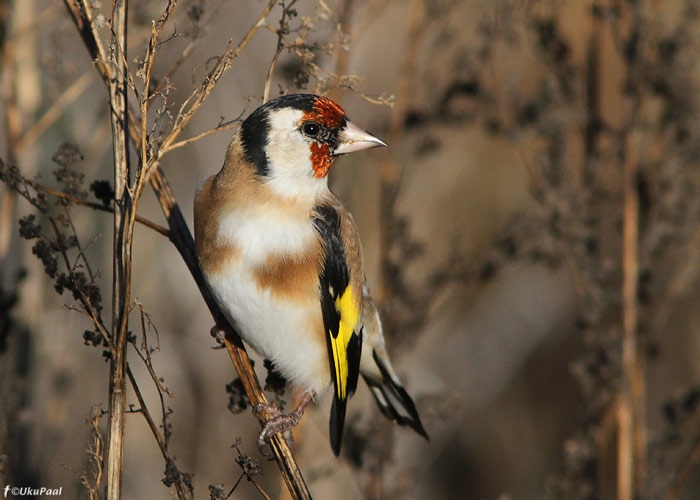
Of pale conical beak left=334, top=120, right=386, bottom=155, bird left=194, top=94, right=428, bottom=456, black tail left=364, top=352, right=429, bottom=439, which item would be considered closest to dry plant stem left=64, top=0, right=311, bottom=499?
bird left=194, top=94, right=428, bottom=456

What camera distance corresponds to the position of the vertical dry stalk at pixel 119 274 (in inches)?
78.3

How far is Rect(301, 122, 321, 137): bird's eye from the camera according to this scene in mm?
3016

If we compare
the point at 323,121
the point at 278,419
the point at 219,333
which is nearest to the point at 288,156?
the point at 323,121

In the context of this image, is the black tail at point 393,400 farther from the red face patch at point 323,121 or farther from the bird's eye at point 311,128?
the bird's eye at point 311,128

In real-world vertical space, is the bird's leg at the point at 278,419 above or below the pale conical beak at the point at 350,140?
below

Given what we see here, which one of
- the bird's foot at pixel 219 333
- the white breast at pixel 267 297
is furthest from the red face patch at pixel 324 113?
the bird's foot at pixel 219 333

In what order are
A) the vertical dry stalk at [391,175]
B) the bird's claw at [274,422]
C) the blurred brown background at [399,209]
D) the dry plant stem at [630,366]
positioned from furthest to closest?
the vertical dry stalk at [391,175] < the dry plant stem at [630,366] < the blurred brown background at [399,209] < the bird's claw at [274,422]

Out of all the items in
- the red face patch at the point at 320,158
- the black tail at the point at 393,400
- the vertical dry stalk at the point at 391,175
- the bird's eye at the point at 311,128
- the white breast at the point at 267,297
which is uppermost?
the vertical dry stalk at the point at 391,175

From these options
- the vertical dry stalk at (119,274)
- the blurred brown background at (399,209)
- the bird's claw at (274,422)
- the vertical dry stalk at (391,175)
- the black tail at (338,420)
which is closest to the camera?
the vertical dry stalk at (119,274)

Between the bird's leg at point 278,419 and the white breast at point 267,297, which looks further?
the white breast at point 267,297

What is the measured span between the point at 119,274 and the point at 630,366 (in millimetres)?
2907

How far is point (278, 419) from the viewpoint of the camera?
292 centimetres

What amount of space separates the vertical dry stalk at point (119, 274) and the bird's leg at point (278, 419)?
64 centimetres

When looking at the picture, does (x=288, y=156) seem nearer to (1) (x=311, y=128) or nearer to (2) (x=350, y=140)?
(1) (x=311, y=128)
